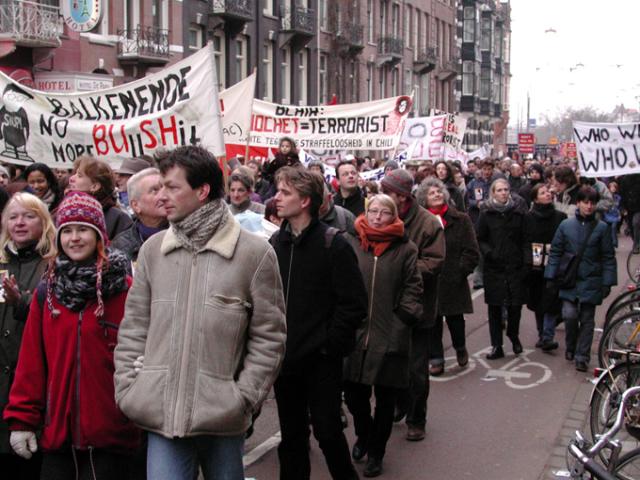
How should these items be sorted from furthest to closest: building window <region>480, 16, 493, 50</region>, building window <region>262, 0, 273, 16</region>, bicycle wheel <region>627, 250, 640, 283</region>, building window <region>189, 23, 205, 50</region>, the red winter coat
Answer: building window <region>480, 16, 493, 50</region> → building window <region>262, 0, 273, 16</region> → building window <region>189, 23, 205, 50</region> → bicycle wheel <region>627, 250, 640, 283</region> → the red winter coat

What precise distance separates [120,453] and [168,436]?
50 centimetres

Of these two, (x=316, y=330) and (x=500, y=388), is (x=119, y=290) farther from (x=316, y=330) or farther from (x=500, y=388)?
(x=500, y=388)

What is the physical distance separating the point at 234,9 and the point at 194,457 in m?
28.1

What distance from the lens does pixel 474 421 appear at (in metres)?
7.30

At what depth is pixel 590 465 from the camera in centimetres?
436

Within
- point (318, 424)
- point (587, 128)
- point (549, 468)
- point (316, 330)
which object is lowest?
point (549, 468)

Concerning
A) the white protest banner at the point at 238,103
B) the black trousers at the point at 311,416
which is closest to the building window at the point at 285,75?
the white protest banner at the point at 238,103

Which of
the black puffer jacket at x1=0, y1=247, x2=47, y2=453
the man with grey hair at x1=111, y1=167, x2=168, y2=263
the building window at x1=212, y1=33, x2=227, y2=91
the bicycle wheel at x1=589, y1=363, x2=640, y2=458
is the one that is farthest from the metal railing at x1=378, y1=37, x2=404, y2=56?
the black puffer jacket at x1=0, y1=247, x2=47, y2=453

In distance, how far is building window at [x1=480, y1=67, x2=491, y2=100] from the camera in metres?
72.8

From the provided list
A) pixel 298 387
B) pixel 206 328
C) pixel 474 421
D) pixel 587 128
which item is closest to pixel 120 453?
pixel 206 328

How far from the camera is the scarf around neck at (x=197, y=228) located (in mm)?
3768

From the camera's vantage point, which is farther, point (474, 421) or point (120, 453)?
point (474, 421)

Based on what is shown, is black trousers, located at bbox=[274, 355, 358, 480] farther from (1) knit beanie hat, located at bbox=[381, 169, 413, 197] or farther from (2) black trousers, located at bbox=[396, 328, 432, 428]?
(1) knit beanie hat, located at bbox=[381, 169, 413, 197]

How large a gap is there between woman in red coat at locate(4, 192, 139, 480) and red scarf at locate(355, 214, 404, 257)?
2.17 metres
